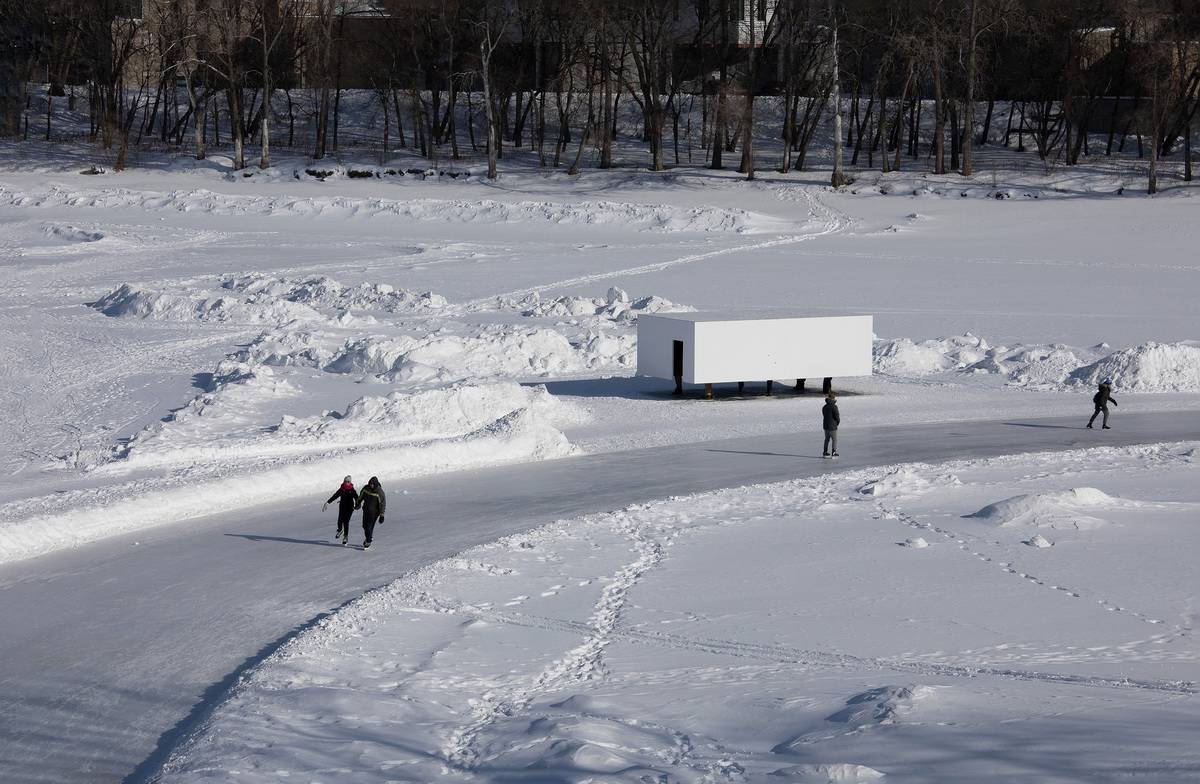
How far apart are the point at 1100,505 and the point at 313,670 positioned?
36.3 feet

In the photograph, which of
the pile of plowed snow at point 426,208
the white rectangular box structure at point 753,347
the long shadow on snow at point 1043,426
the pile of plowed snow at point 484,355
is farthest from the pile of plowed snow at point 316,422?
the pile of plowed snow at point 426,208

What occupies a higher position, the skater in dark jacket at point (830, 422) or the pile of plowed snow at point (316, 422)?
the skater in dark jacket at point (830, 422)

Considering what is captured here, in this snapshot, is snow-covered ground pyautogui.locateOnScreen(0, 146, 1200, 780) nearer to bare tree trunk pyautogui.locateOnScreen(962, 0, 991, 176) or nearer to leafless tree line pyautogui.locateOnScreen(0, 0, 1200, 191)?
bare tree trunk pyautogui.locateOnScreen(962, 0, 991, 176)

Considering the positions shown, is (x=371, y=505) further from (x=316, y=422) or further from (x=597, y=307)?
Result: (x=597, y=307)

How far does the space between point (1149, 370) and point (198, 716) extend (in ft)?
76.3

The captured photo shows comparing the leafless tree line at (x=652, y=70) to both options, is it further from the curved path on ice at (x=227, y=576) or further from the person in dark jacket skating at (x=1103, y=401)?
the curved path on ice at (x=227, y=576)

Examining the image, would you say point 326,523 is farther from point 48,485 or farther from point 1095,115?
point 1095,115

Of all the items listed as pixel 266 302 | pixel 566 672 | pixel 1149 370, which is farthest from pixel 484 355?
pixel 566 672

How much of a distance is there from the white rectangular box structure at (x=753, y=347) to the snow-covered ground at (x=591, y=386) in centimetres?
74

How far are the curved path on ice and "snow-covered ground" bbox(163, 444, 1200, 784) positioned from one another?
648mm

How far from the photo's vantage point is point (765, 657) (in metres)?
12.8

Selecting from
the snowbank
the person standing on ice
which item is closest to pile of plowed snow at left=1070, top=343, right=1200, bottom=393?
the snowbank

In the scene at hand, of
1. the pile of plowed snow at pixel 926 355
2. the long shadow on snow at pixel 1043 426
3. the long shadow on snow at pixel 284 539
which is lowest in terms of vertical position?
the long shadow on snow at pixel 284 539

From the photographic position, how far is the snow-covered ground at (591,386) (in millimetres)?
12195
